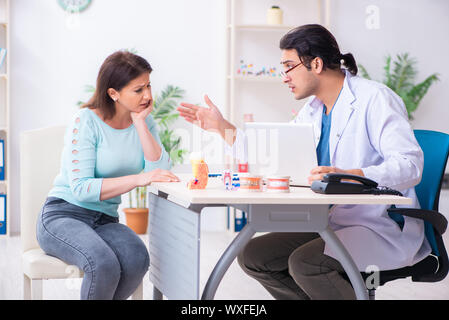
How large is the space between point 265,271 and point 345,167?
1.57 feet

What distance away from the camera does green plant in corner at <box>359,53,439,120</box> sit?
5.11 m

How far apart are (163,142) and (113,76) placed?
93.1 inches

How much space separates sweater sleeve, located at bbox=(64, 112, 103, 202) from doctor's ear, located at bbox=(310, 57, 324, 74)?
0.86 meters

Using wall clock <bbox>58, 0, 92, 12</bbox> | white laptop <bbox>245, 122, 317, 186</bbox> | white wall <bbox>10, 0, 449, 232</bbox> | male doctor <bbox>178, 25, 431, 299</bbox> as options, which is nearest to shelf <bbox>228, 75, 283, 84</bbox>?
white wall <bbox>10, 0, 449, 232</bbox>

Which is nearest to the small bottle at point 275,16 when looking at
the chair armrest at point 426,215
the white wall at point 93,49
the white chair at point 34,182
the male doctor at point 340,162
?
the white wall at point 93,49

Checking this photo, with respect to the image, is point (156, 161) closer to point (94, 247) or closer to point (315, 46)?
point (94, 247)

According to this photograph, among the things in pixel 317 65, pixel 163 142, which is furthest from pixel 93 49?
pixel 317 65

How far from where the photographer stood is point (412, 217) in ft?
6.35

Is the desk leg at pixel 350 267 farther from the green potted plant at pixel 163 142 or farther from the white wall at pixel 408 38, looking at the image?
the white wall at pixel 408 38

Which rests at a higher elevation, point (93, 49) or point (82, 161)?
point (93, 49)

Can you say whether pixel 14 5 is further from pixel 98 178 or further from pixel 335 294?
pixel 335 294

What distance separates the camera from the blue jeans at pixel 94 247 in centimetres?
194

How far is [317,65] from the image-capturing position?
2248 mm

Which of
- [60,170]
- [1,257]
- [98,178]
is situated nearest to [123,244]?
[98,178]
